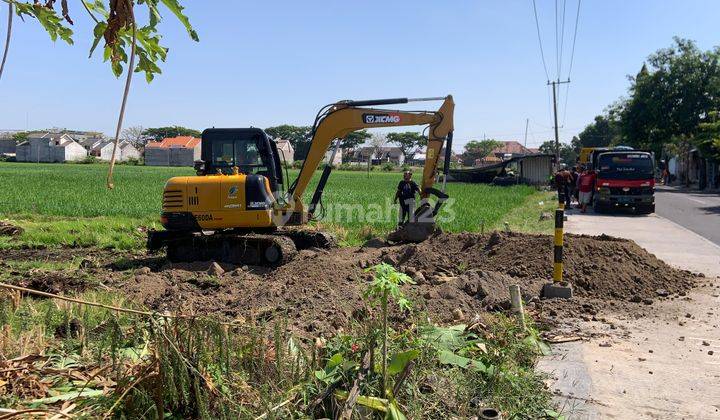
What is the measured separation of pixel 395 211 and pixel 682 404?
1561cm

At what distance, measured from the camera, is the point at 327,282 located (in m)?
8.55

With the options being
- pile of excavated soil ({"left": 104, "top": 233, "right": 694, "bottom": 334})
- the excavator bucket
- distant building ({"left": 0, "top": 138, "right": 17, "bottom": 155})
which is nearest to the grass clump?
pile of excavated soil ({"left": 104, "top": 233, "right": 694, "bottom": 334})

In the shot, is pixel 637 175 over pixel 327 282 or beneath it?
over

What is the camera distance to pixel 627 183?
2262 centimetres

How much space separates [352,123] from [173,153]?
97.4 meters

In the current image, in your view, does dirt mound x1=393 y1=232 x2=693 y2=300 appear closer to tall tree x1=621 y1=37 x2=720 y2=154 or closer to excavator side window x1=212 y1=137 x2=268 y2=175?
excavator side window x1=212 y1=137 x2=268 y2=175

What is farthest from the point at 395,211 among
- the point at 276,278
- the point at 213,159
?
the point at 276,278

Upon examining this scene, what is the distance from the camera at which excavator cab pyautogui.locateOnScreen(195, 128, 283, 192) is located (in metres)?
11.5

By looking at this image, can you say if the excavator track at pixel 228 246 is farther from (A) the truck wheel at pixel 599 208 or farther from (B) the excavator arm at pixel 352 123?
(A) the truck wheel at pixel 599 208

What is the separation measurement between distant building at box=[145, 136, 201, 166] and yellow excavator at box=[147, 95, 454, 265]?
93.4m

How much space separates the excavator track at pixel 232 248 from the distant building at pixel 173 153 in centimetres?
9380

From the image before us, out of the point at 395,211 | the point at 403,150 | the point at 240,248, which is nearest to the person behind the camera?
the point at 240,248

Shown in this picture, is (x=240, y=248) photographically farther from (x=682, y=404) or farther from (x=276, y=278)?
(x=682, y=404)

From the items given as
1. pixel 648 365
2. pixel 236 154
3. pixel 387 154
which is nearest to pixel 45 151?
pixel 387 154
